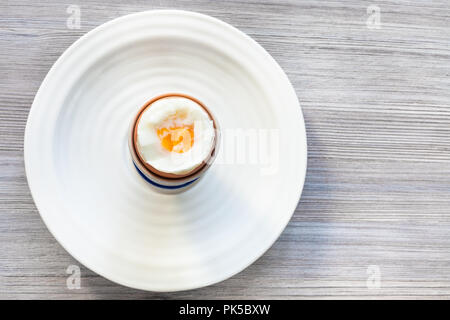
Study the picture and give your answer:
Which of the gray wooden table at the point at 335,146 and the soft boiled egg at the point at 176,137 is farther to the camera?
the gray wooden table at the point at 335,146

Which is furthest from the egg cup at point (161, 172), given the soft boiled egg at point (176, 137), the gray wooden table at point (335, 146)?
the gray wooden table at point (335, 146)

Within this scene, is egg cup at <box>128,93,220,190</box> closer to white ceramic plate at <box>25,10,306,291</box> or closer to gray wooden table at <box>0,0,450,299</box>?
white ceramic plate at <box>25,10,306,291</box>

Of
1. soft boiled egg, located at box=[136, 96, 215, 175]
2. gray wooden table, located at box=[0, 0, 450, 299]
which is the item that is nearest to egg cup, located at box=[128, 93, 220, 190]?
soft boiled egg, located at box=[136, 96, 215, 175]

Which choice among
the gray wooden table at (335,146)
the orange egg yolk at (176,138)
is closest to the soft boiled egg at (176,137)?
the orange egg yolk at (176,138)

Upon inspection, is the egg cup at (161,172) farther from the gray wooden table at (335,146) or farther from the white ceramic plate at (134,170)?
the gray wooden table at (335,146)

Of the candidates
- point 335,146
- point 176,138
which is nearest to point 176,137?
point 176,138

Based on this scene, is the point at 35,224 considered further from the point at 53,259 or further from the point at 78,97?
the point at 78,97
